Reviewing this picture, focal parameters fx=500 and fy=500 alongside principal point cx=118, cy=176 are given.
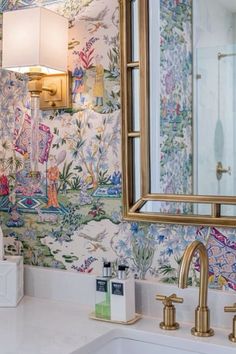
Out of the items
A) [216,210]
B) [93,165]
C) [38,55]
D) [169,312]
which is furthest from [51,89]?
[169,312]

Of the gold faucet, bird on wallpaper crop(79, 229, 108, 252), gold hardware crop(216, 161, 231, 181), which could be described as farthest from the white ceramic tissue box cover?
gold hardware crop(216, 161, 231, 181)

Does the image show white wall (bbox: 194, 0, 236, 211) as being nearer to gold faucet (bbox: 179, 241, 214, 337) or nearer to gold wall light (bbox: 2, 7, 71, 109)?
gold faucet (bbox: 179, 241, 214, 337)

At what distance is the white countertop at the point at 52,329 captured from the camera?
1.23 meters

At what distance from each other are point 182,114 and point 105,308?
0.59 metres

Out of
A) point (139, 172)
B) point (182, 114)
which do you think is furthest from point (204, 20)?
point (139, 172)

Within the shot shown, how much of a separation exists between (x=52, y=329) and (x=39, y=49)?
0.80 meters

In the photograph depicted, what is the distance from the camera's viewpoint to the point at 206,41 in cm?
136

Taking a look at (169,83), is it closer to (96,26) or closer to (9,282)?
(96,26)

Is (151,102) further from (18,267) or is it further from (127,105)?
(18,267)

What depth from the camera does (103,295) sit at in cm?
144

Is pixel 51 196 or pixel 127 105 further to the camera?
pixel 51 196

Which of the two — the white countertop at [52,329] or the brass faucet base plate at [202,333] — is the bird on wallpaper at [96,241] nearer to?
the white countertop at [52,329]

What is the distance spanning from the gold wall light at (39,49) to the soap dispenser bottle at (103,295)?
0.55 m

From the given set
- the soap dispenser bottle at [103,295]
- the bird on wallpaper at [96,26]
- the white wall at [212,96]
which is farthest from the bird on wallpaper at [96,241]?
the bird on wallpaper at [96,26]
